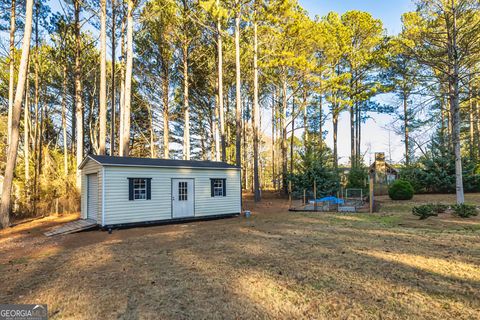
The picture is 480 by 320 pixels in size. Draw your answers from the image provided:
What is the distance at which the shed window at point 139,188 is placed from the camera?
32.5 ft

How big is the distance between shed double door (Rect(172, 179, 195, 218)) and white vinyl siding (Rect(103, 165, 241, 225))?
152 mm

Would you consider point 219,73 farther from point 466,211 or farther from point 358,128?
point 358,128

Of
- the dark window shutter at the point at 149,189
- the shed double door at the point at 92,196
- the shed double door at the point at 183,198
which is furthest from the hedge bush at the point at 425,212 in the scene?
the shed double door at the point at 92,196

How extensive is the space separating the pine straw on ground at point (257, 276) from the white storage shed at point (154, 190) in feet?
7.12

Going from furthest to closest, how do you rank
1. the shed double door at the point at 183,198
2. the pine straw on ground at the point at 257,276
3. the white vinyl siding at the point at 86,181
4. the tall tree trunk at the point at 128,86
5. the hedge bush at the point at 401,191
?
1. the hedge bush at the point at 401,191
2. the tall tree trunk at the point at 128,86
3. the shed double door at the point at 183,198
4. the white vinyl siding at the point at 86,181
5. the pine straw on ground at the point at 257,276

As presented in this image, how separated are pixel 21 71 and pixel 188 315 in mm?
12306

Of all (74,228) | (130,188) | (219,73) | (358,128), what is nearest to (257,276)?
(130,188)

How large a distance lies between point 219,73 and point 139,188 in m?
9.60

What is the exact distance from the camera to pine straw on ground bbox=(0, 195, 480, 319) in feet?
10.5

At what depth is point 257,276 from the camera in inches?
168

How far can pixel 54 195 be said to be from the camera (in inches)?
563

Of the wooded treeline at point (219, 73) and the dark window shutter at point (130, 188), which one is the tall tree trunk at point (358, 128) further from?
the dark window shutter at point (130, 188)

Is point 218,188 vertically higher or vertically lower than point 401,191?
higher

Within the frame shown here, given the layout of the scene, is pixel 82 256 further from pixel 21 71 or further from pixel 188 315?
pixel 21 71
